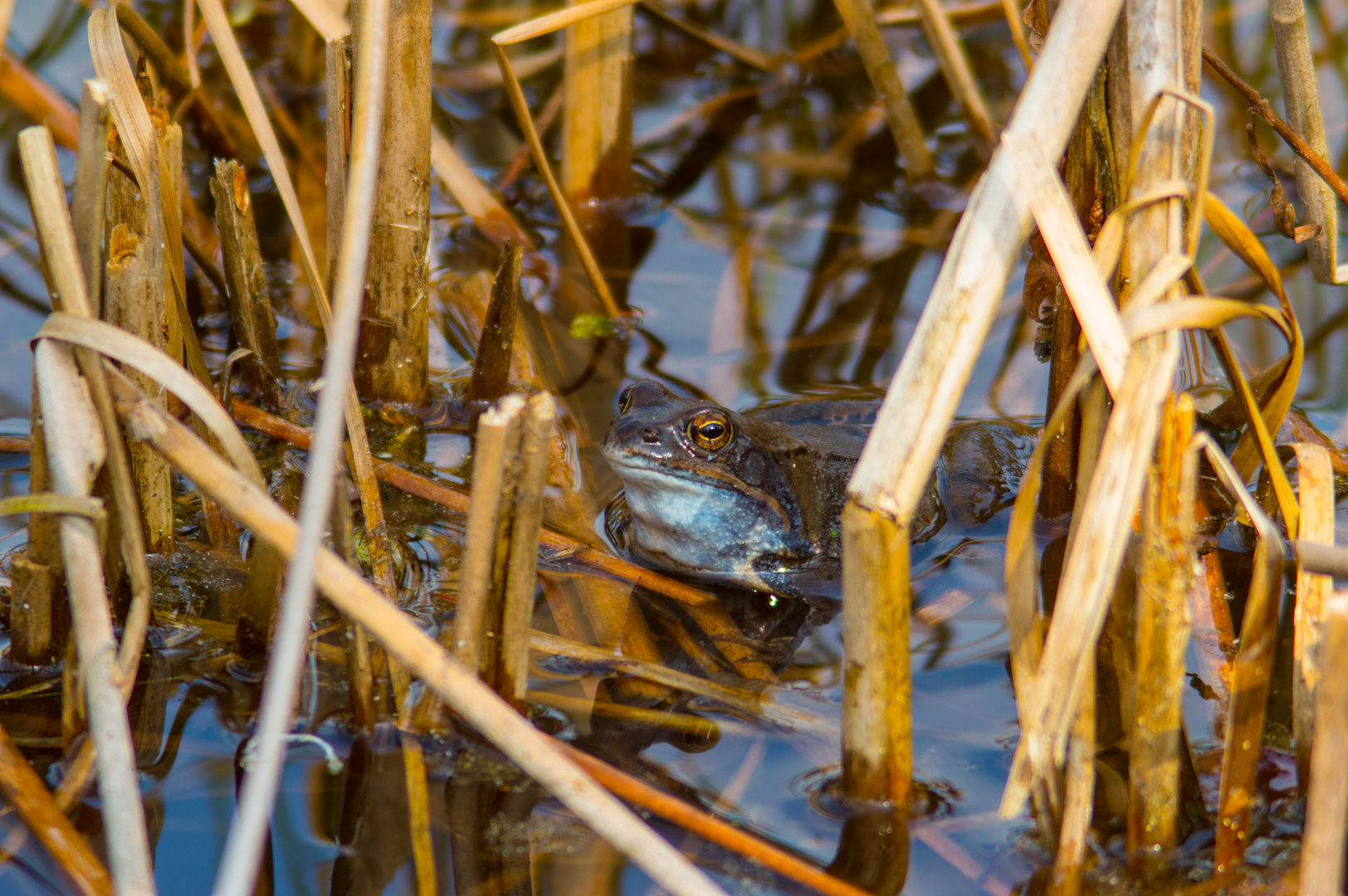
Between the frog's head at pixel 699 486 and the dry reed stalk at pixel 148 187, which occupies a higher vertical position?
the dry reed stalk at pixel 148 187

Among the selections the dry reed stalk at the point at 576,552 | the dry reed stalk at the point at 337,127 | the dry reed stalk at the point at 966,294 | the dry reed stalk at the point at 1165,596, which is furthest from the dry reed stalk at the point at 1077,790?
the dry reed stalk at the point at 337,127

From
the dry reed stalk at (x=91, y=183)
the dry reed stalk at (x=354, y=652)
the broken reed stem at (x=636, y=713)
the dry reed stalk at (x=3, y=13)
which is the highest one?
the dry reed stalk at (x=3, y=13)

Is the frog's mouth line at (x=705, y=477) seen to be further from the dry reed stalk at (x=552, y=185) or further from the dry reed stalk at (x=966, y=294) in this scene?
the dry reed stalk at (x=966, y=294)

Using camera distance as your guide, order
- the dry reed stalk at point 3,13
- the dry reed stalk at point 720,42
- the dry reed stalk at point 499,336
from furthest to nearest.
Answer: the dry reed stalk at point 720,42 → the dry reed stalk at point 499,336 → the dry reed stalk at point 3,13

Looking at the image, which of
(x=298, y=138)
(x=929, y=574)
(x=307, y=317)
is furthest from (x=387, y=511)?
(x=298, y=138)

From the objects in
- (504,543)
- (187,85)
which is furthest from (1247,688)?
(187,85)

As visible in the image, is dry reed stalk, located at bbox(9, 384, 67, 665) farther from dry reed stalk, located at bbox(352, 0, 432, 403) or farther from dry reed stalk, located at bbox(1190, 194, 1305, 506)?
dry reed stalk, located at bbox(1190, 194, 1305, 506)

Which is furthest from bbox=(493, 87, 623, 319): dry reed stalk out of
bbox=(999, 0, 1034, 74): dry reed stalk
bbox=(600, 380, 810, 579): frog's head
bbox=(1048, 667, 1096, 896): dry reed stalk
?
bbox=(1048, 667, 1096, 896): dry reed stalk
